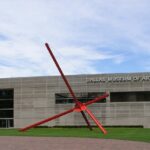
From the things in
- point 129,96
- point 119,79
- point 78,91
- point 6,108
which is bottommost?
point 6,108

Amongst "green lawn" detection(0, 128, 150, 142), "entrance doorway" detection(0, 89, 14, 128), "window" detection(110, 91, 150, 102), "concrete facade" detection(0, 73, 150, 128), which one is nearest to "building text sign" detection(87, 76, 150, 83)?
"concrete facade" detection(0, 73, 150, 128)

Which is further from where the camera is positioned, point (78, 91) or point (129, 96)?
point (78, 91)

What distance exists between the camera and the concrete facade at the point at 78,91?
54.3m

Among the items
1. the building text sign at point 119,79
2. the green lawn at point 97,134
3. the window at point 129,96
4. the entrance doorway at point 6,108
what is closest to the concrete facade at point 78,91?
the building text sign at point 119,79

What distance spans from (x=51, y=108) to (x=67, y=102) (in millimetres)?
2482

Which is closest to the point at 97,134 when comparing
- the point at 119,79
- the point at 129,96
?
the point at 119,79

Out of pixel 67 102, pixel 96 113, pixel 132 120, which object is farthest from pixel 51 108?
pixel 132 120

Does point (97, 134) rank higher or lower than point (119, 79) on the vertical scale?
lower

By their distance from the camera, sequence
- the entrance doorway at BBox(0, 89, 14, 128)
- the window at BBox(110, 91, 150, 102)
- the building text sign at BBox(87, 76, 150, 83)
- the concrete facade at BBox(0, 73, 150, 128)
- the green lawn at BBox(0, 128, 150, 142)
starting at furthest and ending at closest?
the entrance doorway at BBox(0, 89, 14, 128), the window at BBox(110, 91, 150, 102), the building text sign at BBox(87, 76, 150, 83), the concrete facade at BBox(0, 73, 150, 128), the green lawn at BBox(0, 128, 150, 142)

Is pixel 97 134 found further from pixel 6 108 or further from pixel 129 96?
Result: pixel 6 108

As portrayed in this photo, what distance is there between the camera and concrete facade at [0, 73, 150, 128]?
2138 inches

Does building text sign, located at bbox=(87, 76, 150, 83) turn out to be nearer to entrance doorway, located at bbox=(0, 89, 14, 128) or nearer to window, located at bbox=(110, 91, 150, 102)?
window, located at bbox=(110, 91, 150, 102)

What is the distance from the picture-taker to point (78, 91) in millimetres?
57062

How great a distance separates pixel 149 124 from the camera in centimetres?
5331
